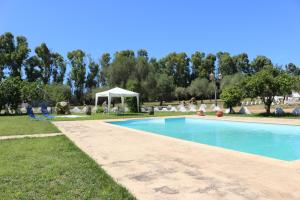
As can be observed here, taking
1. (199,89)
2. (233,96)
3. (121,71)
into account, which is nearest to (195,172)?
(233,96)

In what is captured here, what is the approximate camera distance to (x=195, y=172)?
184 inches

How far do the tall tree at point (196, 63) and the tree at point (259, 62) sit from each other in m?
12.5

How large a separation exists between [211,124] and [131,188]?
492 inches

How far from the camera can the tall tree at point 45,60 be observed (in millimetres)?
47781

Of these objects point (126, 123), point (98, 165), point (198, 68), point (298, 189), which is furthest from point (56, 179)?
point (198, 68)

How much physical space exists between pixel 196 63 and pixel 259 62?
14.9 meters

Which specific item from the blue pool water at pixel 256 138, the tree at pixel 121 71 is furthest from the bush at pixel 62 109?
the tree at pixel 121 71

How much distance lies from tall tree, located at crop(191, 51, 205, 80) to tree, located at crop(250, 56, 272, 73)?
12.5 metres

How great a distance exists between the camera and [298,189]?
3736 mm

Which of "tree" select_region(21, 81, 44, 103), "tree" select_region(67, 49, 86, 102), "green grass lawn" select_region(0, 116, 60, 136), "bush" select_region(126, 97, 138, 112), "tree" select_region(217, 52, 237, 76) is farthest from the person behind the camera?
"tree" select_region(217, 52, 237, 76)

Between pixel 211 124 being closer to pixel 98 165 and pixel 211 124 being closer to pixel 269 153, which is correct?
pixel 269 153

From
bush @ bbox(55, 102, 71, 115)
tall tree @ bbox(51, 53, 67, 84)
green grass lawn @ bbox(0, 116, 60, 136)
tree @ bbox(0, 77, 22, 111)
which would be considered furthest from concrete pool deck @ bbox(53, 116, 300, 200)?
tall tree @ bbox(51, 53, 67, 84)

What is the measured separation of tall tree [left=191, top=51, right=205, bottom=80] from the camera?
2308 inches

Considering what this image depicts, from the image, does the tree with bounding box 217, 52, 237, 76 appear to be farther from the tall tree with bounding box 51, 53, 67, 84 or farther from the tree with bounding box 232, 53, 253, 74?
the tall tree with bounding box 51, 53, 67, 84
